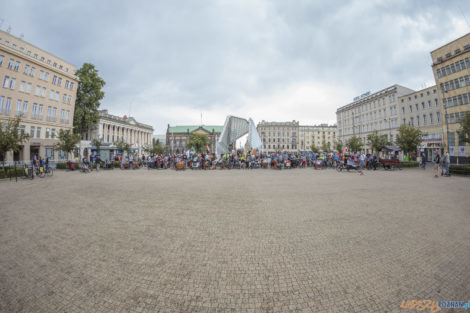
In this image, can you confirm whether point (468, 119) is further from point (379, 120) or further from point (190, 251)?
point (379, 120)

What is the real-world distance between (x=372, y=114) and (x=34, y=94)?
3359 inches

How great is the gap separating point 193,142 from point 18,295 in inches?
2895

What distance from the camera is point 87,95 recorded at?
129ft

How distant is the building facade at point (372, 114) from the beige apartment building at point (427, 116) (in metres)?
3.47

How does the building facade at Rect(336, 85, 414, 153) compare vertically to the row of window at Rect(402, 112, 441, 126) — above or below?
above

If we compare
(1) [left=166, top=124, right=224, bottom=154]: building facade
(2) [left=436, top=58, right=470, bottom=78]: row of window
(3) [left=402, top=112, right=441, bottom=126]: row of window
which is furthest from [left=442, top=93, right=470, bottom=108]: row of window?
(1) [left=166, top=124, right=224, bottom=154]: building facade

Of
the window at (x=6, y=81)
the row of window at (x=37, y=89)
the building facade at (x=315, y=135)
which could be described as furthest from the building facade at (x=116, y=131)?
the building facade at (x=315, y=135)

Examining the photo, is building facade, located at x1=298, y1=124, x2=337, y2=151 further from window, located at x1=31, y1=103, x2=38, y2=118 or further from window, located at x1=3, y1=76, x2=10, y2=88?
window, located at x1=3, y1=76, x2=10, y2=88

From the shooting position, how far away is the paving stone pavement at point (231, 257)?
211cm

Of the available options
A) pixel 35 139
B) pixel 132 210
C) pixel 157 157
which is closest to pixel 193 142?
pixel 35 139

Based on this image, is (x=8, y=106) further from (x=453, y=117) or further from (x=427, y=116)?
(x=427, y=116)

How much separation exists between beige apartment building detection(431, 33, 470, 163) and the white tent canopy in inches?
1277

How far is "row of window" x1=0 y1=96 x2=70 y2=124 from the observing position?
88.2 feet

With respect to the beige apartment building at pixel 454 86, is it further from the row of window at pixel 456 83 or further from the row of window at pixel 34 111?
the row of window at pixel 34 111
